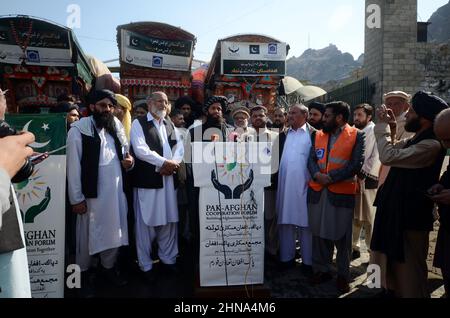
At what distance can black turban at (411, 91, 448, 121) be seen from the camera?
2.24 meters

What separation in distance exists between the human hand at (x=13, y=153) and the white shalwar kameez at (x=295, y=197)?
2675 millimetres

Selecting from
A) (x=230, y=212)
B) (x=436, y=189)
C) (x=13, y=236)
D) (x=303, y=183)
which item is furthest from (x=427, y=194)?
(x=13, y=236)

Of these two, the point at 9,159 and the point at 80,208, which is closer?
the point at 9,159

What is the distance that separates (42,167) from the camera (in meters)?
2.46

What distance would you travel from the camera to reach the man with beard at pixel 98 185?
2.82 m

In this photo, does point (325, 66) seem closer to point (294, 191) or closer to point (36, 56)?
point (36, 56)

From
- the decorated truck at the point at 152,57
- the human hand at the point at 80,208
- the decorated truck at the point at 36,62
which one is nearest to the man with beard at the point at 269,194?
the human hand at the point at 80,208

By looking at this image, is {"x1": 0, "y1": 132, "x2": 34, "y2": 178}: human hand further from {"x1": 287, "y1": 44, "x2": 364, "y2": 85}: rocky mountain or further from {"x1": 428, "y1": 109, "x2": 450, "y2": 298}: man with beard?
{"x1": 287, "y1": 44, "x2": 364, "y2": 85}: rocky mountain

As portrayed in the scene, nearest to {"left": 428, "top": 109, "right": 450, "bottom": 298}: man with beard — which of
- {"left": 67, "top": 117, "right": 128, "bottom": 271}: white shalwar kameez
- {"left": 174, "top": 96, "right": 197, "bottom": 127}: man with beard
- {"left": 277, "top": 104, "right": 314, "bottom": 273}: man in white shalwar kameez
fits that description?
{"left": 277, "top": 104, "right": 314, "bottom": 273}: man in white shalwar kameez

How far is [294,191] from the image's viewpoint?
132 inches

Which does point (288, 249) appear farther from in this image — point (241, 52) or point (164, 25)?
point (164, 25)

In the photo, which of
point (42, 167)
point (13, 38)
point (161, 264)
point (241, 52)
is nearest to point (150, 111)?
point (42, 167)

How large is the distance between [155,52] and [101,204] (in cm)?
479

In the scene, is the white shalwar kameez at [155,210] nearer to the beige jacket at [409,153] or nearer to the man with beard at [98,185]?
the man with beard at [98,185]
